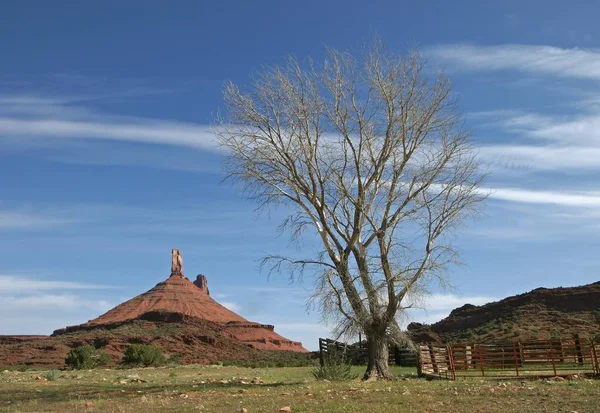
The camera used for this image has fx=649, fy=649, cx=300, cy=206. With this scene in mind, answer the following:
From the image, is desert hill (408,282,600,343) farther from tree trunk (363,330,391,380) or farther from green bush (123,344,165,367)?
tree trunk (363,330,391,380)

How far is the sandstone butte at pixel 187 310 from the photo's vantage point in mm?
131125

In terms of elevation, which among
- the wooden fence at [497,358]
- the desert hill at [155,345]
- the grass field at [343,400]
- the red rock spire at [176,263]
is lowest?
the grass field at [343,400]

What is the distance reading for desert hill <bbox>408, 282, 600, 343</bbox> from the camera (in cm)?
6041

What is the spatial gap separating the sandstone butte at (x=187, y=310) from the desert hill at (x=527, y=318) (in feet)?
171

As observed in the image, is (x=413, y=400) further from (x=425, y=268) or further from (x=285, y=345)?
(x=285, y=345)

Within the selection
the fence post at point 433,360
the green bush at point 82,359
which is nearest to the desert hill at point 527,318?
the green bush at point 82,359

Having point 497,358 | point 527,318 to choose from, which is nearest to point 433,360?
→ point 497,358

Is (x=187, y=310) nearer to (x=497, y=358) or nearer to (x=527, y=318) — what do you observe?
(x=527, y=318)

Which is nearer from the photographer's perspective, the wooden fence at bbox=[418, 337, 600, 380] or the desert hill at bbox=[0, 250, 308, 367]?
the wooden fence at bbox=[418, 337, 600, 380]

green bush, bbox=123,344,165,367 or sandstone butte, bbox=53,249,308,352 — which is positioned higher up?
sandstone butte, bbox=53,249,308,352

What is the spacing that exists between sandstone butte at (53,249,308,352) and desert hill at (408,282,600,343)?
52.1m

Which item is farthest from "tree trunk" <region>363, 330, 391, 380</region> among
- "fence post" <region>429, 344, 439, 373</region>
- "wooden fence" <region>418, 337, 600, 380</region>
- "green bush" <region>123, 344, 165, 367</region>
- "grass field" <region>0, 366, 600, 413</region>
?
"green bush" <region>123, 344, 165, 367</region>

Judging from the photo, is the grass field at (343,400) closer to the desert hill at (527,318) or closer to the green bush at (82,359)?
the green bush at (82,359)

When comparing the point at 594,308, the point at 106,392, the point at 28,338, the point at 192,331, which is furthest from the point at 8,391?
the point at 28,338
